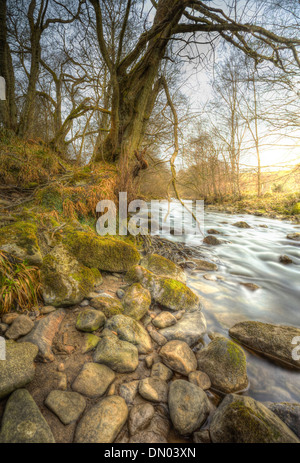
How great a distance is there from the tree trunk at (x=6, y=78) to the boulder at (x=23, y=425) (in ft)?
25.0

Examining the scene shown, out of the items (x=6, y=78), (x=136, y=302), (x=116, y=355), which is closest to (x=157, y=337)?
(x=136, y=302)

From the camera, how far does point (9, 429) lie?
984mm

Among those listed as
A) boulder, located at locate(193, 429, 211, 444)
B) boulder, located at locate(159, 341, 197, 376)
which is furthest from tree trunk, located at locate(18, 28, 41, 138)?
boulder, located at locate(193, 429, 211, 444)

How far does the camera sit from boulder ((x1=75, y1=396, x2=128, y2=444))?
42.4 inches

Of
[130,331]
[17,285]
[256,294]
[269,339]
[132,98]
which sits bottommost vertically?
[256,294]

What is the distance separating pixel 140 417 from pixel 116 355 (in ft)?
1.38

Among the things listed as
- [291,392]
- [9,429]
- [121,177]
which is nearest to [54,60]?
[121,177]

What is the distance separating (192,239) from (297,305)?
3.48 metres

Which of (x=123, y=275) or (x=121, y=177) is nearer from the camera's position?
(x=123, y=275)

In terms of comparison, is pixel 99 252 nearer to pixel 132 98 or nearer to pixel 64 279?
pixel 64 279

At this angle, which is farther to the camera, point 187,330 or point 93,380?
point 187,330

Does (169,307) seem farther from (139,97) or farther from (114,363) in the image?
(139,97)

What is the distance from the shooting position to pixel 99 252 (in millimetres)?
2652

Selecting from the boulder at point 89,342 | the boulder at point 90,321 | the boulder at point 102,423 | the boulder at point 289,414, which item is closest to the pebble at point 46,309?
the boulder at point 90,321
